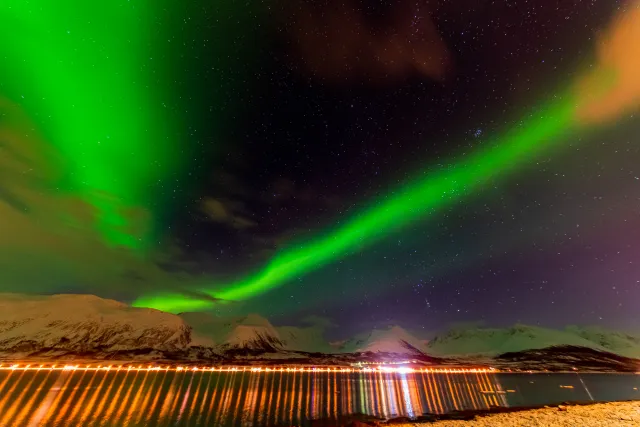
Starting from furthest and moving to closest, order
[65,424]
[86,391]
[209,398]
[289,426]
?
1. [86,391]
2. [209,398]
3. [65,424]
4. [289,426]

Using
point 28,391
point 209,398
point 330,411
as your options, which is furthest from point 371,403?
point 28,391

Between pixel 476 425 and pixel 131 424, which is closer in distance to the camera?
pixel 476 425

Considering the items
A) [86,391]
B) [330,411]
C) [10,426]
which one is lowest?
[10,426]

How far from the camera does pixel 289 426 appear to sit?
61.5m

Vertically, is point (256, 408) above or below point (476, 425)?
above

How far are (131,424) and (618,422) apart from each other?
8508 cm

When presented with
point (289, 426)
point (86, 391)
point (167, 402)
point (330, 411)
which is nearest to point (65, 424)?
point (167, 402)

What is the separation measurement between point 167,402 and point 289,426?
62.7 metres

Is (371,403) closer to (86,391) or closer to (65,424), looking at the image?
(65,424)

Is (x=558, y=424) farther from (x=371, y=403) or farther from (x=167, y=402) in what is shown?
(x=167, y=402)

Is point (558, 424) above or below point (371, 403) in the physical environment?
below

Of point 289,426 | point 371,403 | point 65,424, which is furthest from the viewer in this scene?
point 371,403

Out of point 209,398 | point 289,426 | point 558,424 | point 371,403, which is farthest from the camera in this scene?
point 209,398

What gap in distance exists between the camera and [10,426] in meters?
64.7
